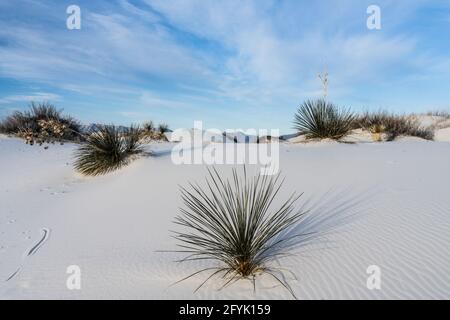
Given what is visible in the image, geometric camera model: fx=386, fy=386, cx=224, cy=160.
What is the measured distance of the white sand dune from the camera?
321cm

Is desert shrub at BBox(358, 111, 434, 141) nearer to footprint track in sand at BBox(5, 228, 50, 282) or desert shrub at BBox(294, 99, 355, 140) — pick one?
desert shrub at BBox(294, 99, 355, 140)

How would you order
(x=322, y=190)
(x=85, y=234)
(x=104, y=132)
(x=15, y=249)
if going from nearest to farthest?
(x=15, y=249) < (x=85, y=234) < (x=322, y=190) < (x=104, y=132)

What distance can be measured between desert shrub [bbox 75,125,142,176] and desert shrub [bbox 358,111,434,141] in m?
6.74

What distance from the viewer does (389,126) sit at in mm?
12102

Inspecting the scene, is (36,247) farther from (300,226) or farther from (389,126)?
(389,126)

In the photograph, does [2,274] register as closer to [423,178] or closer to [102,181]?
[102,181]

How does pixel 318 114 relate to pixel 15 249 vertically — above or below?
above

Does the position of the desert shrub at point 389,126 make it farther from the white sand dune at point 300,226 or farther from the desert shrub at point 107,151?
the desert shrub at point 107,151

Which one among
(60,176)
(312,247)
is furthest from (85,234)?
(60,176)

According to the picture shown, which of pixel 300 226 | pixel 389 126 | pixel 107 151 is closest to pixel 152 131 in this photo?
pixel 107 151

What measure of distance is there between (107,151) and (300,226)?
221 inches

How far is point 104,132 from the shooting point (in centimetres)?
884

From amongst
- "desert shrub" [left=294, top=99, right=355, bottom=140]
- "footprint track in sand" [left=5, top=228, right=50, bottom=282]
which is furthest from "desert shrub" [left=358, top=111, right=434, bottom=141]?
"footprint track in sand" [left=5, top=228, right=50, bottom=282]
